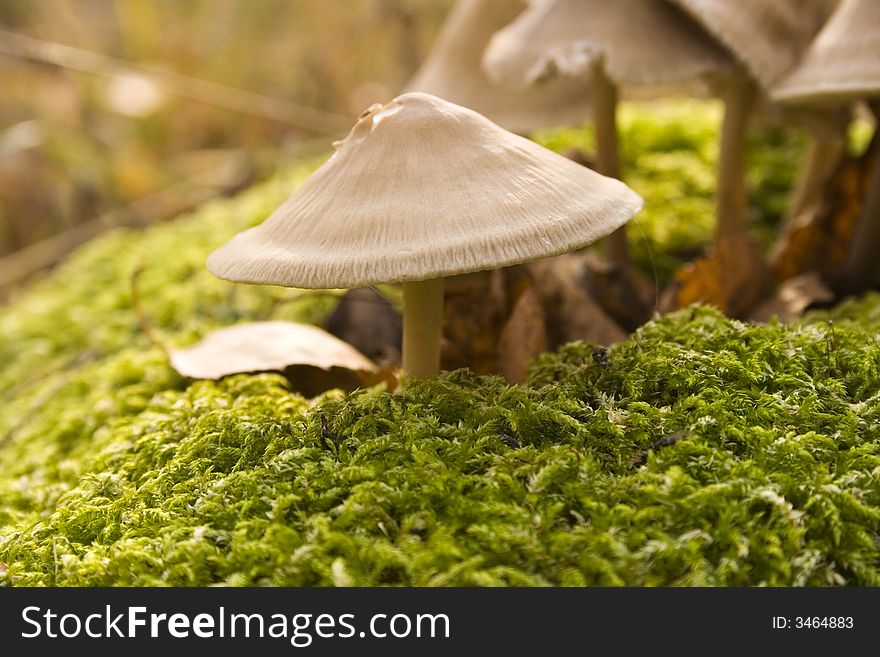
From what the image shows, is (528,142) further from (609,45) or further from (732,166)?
(732,166)

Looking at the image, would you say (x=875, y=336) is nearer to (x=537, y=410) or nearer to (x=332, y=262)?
(x=537, y=410)

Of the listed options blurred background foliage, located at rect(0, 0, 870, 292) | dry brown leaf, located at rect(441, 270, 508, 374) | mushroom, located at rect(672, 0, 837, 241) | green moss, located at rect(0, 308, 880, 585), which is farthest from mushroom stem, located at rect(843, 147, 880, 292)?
dry brown leaf, located at rect(441, 270, 508, 374)

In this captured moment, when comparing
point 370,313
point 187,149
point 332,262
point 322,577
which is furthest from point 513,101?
point 187,149

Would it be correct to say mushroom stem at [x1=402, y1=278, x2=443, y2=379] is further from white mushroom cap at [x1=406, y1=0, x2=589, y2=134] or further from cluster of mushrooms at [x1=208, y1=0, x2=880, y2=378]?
white mushroom cap at [x1=406, y1=0, x2=589, y2=134]

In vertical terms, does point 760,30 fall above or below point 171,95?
below

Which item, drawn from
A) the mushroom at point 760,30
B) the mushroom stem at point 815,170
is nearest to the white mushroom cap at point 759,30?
the mushroom at point 760,30

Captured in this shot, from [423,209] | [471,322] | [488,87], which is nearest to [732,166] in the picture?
[488,87]
